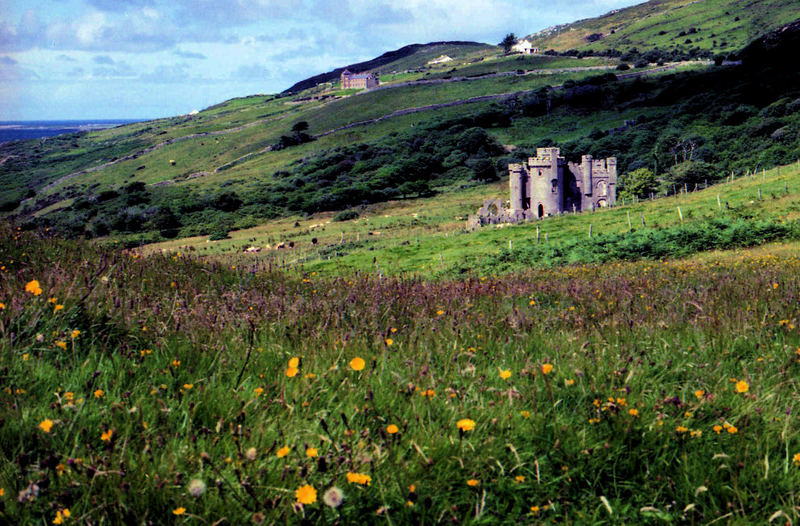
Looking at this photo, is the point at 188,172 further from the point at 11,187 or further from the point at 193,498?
the point at 193,498

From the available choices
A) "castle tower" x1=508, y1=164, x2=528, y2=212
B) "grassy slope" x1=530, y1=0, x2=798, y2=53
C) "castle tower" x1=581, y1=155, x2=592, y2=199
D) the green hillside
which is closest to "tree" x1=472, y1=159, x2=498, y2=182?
the green hillside

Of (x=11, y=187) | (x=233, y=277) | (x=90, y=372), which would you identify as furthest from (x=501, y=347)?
(x=11, y=187)

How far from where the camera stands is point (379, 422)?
9.36ft

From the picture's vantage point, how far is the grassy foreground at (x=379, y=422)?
84.4 inches

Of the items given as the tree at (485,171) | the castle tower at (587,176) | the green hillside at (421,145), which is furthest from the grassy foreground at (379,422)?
the tree at (485,171)

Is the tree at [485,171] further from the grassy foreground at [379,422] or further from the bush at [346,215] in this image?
the grassy foreground at [379,422]

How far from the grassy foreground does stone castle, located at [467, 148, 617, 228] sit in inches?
2211

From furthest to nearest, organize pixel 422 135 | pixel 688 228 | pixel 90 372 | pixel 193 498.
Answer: pixel 422 135 → pixel 688 228 → pixel 90 372 → pixel 193 498

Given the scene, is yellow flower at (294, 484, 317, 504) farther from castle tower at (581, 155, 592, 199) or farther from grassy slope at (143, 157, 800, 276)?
castle tower at (581, 155, 592, 199)

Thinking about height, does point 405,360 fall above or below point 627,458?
above

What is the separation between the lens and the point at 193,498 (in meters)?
2.12

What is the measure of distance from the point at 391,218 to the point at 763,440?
69.1 m

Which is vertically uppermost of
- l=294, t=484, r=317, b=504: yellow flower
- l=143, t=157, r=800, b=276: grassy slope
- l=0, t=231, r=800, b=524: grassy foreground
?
l=294, t=484, r=317, b=504: yellow flower

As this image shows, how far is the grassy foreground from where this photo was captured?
Result: 2.14 meters
